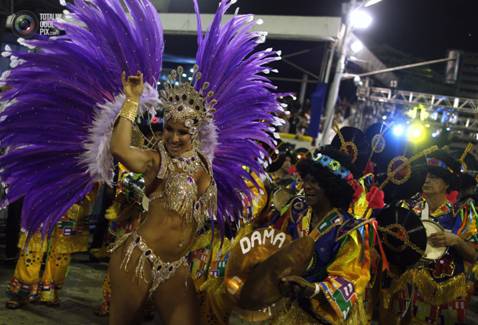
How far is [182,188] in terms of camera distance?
10.5 ft

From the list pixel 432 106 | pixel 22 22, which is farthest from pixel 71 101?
pixel 432 106

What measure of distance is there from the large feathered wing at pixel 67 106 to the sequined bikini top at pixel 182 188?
1.17ft

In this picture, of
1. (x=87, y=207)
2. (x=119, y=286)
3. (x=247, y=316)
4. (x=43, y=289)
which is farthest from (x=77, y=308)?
(x=247, y=316)

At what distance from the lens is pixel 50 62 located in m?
3.14

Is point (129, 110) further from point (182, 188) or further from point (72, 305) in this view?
point (72, 305)

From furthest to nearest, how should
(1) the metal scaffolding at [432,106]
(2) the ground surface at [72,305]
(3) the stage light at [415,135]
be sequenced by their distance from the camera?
(1) the metal scaffolding at [432,106] < (3) the stage light at [415,135] < (2) the ground surface at [72,305]

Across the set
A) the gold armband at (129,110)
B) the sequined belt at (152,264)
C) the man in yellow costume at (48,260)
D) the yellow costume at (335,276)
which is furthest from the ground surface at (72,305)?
the gold armband at (129,110)

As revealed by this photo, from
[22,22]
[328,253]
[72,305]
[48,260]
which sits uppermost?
[22,22]

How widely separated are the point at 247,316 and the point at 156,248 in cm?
67

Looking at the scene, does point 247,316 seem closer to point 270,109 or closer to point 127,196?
point 270,109

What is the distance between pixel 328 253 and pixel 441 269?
2.18 meters

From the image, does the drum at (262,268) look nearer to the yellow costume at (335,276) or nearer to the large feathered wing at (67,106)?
the yellow costume at (335,276)

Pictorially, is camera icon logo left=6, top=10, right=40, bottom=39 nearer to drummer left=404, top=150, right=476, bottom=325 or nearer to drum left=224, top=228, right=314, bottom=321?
drum left=224, top=228, right=314, bottom=321

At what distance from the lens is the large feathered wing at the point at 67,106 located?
10.3 ft
